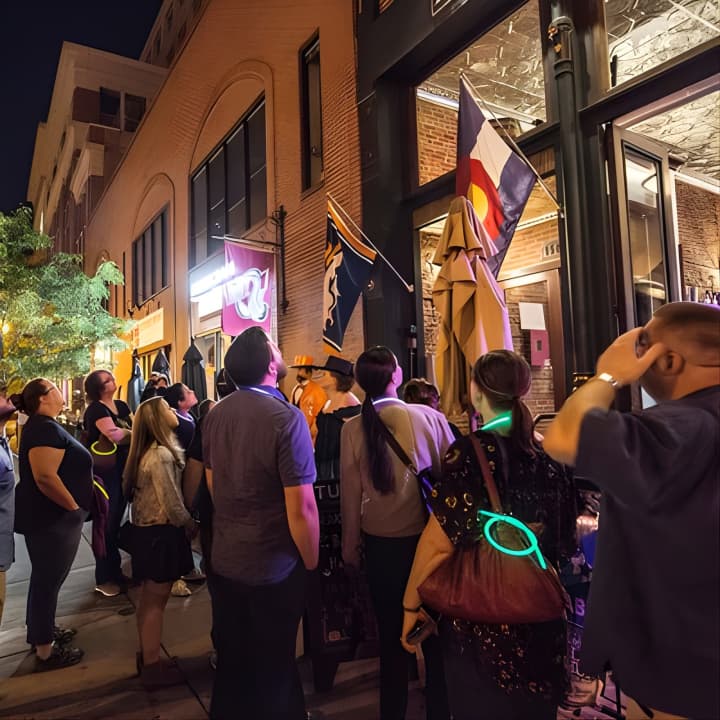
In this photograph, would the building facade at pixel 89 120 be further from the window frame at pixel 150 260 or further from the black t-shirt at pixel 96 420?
the black t-shirt at pixel 96 420

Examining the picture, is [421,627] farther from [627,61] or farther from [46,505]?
[627,61]

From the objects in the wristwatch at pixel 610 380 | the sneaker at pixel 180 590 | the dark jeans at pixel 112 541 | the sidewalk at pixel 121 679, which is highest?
the wristwatch at pixel 610 380

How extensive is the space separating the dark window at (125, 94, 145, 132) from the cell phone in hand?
119ft

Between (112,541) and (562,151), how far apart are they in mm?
5643

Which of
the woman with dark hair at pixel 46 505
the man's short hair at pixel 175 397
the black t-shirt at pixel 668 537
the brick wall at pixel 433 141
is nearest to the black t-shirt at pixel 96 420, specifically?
the man's short hair at pixel 175 397

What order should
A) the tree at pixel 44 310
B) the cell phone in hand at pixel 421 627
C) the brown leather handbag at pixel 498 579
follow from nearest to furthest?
1. the brown leather handbag at pixel 498 579
2. the cell phone in hand at pixel 421 627
3. the tree at pixel 44 310

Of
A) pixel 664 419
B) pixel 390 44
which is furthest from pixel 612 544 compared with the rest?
pixel 390 44

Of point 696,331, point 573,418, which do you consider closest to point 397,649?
point 573,418

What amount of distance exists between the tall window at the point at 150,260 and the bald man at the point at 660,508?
17.0 m

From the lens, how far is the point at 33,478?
12.7 feet

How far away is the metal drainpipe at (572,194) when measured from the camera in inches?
182

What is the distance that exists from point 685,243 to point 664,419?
7.52m

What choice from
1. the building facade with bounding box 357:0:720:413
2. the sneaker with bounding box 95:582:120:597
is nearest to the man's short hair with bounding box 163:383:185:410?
the sneaker with bounding box 95:582:120:597

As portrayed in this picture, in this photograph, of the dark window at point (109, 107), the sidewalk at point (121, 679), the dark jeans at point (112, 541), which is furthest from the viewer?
the dark window at point (109, 107)
